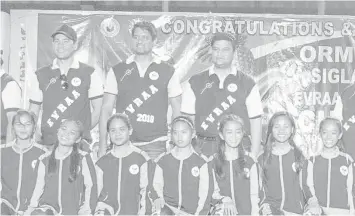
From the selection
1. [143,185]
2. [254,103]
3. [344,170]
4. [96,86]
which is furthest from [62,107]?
[344,170]

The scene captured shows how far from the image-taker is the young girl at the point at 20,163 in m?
3.69

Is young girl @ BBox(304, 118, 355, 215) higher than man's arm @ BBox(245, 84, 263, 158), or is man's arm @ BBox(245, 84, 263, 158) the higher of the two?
man's arm @ BBox(245, 84, 263, 158)

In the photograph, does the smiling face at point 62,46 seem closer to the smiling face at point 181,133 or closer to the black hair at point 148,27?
the black hair at point 148,27

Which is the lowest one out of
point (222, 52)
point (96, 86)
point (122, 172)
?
point (122, 172)

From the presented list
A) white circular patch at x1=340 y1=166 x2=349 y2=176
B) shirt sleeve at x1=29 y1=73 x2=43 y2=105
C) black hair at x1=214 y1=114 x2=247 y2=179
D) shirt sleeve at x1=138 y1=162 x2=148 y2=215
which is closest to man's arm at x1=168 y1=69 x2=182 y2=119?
black hair at x1=214 y1=114 x2=247 y2=179

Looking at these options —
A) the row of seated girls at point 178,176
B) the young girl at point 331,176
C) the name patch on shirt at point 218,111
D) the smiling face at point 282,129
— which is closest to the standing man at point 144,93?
the row of seated girls at point 178,176

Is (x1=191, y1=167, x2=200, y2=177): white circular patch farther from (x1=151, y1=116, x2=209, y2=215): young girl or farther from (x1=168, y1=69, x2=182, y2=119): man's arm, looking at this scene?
(x1=168, y1=69, x2=182, y2=119): man's arm

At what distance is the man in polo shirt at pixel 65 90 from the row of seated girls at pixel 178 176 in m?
0.09

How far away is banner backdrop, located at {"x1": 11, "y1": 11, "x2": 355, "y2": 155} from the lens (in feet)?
12.7

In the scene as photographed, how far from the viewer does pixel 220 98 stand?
12.6ft

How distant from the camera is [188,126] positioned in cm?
372

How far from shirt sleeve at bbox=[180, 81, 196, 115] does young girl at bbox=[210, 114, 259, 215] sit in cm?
23

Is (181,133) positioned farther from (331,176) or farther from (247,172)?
(331,176)

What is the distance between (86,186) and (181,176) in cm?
63
